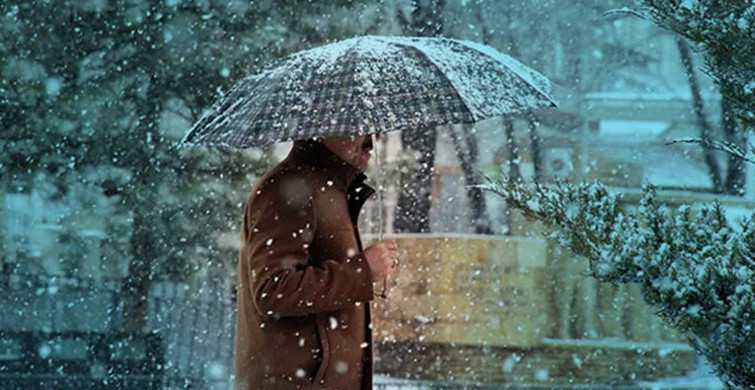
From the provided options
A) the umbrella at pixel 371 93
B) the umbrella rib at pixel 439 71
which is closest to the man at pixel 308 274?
the umbrella at pixel 371 93

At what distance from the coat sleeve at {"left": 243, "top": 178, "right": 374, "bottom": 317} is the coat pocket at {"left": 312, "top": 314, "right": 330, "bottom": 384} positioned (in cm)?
9

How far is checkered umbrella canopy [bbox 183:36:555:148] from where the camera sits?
10.2ft

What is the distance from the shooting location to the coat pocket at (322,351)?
10.4 ft

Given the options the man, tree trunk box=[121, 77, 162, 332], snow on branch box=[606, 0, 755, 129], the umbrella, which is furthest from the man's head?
tree trunk box=[121, 77, 162, 332]

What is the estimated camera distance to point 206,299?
1352cm

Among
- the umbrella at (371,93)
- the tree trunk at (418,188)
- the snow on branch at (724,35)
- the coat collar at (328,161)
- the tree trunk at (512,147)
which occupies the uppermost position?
the tree trunk at (512,147)

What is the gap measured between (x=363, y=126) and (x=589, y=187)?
0.96 meters

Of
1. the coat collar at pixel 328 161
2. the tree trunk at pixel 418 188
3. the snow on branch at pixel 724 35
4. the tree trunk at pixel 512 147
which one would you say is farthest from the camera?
the tree trunk at pixel 512 147

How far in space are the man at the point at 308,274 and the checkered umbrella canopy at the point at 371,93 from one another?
16 centimetres

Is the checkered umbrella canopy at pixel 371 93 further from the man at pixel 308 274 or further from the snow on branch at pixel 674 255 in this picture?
the snow on branch at pixel 674 255

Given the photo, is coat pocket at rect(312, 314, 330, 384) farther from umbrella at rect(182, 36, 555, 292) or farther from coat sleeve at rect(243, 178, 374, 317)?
umbrella at rect(182, 36, 555, 292)

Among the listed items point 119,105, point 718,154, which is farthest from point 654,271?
point 718,154

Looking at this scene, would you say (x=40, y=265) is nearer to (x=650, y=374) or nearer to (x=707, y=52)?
(x=650, y=374)

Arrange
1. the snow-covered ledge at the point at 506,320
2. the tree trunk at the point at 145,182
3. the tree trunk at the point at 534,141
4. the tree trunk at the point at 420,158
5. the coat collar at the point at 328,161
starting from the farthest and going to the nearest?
1. the snow-covered ledge at the point at 506,320
2. the tree trunk at the point at 534,141
3. the tree trunk at the point at 420,158
4. the tree trunk at the point at 145,182
5. the coat collar at the point at 328,161
